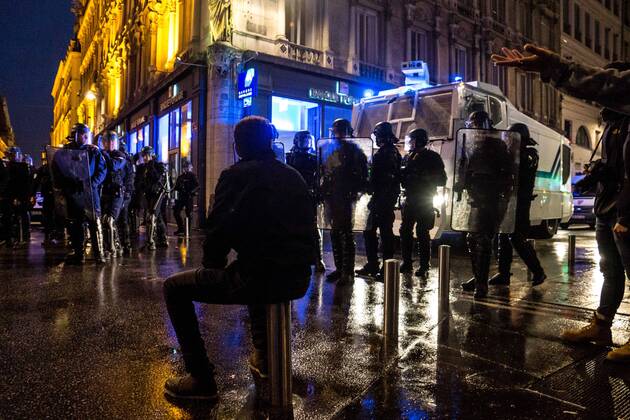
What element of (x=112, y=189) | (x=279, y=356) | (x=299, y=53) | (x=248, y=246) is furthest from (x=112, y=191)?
(x=299, y=53)

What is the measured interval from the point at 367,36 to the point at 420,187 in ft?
50.1

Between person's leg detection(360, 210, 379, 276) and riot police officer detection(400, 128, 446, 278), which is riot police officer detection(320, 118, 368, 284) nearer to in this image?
person's leg detection(360, 210, 379, 276)

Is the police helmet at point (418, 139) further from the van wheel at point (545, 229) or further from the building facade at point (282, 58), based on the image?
the van wheel at point (545, 229)

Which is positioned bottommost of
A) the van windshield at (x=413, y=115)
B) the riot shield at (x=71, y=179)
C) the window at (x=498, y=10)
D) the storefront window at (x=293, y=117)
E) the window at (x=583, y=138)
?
the riot shield at (x=71, y=179)

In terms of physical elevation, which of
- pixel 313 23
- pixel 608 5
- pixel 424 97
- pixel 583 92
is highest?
pixel 608 5

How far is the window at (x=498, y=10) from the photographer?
26.6m

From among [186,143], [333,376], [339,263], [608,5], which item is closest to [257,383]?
[333,376]

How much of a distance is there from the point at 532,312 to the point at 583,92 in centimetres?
281

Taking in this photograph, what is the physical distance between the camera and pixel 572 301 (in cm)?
546

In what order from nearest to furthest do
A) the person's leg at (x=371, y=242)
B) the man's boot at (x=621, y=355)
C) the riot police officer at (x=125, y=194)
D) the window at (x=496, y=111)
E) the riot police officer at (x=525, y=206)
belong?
the man's boot at (x=621, y=355)
the riot police officer at (x=525, y=206)
the person's leg at (x=371, y=242)
the riot police officer at (x=125, y=194)
the window at (x=496, y=111)

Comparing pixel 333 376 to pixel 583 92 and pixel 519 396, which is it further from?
pixel 583 92

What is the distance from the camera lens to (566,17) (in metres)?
32.2

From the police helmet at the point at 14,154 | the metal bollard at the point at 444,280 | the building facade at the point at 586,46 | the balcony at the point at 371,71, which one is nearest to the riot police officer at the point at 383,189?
the metal bollard at the point at 444,280

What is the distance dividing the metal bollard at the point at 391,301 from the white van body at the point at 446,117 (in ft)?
14.9
